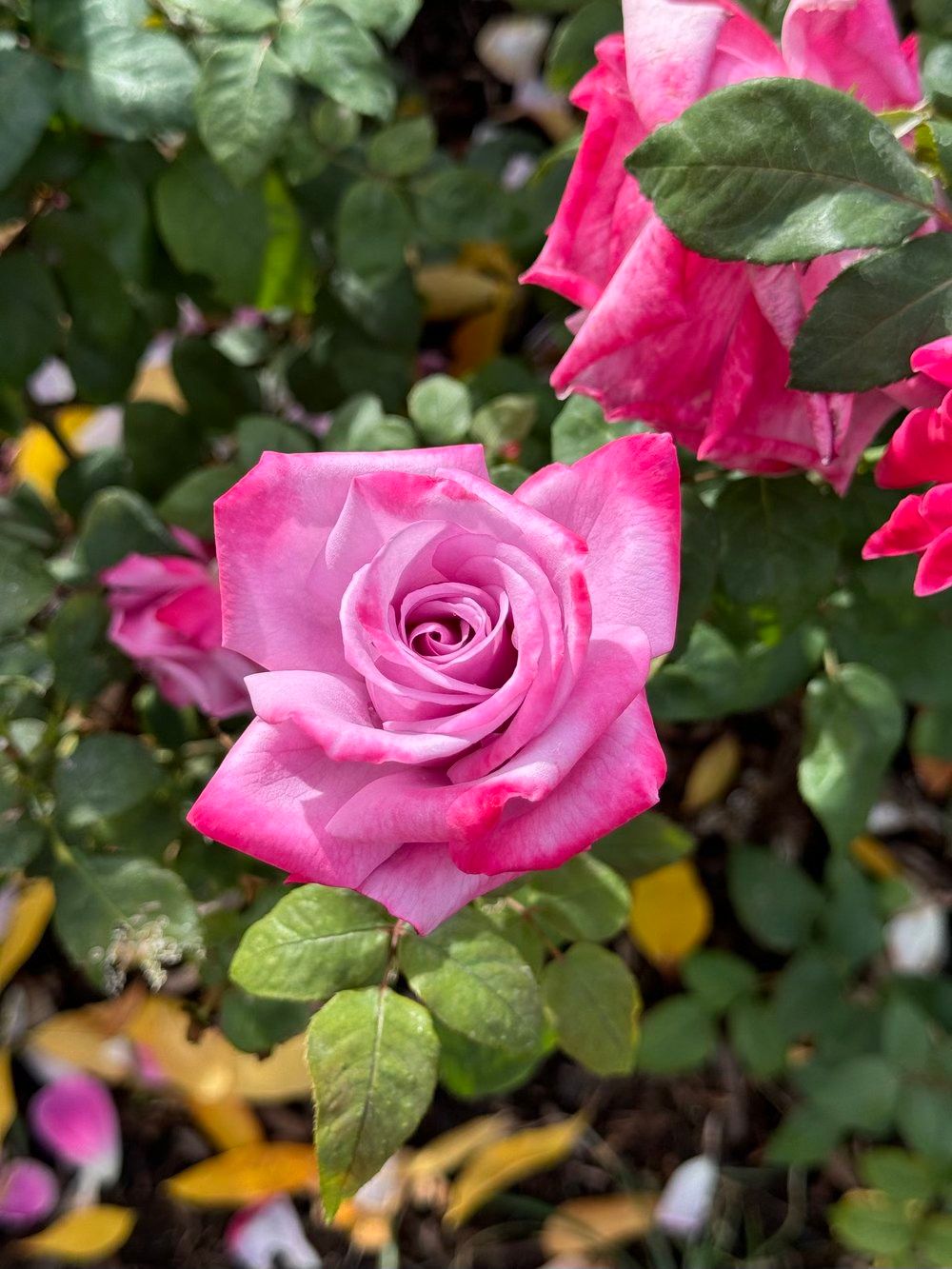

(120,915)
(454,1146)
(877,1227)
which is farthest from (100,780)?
(877,1227)

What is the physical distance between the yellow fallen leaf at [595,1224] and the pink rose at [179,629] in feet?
2.38

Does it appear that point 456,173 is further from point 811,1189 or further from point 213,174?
point 811,1189

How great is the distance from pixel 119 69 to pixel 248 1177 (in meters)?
0.94

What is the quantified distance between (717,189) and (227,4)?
1.01 ft

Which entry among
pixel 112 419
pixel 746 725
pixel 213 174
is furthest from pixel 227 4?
pixel 746 725

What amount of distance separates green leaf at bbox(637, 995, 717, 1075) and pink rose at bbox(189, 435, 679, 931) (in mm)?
699

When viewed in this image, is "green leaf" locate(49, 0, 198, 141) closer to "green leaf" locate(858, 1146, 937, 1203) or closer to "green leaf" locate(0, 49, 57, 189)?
"green leaf" locate(0, 49, 57, 189)

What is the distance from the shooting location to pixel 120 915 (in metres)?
0.57

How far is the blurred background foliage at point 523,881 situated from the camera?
572 millimetres

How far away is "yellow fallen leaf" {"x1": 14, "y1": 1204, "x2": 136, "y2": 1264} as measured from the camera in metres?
1.08

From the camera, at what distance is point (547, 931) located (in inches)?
22.5

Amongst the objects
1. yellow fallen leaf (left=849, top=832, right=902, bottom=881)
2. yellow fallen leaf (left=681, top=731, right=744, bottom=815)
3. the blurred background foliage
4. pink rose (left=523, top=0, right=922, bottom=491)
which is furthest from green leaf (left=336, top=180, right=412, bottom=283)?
yellow fallen leaf (left=849, top=832, right=902, bottom=881)

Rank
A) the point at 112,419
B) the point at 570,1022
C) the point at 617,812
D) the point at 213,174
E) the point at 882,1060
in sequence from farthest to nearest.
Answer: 1. the point at 112,419
2. the point at 882,1060
3. the point at 213,174
4. the point at 570,1022
5. the point at 617,812

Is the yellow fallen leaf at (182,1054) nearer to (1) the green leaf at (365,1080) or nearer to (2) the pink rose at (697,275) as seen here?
(1) the green leaf at (365,1080)
